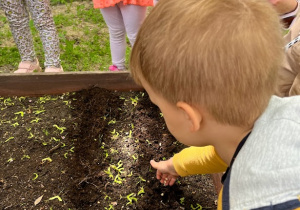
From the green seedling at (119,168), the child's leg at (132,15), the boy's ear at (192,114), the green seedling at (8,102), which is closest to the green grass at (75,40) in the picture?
the child's leg at (132,15)

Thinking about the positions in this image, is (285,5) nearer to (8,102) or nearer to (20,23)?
(8,102)

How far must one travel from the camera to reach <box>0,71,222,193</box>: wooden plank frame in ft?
7.84

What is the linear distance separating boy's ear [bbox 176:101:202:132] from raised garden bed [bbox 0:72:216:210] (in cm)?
93

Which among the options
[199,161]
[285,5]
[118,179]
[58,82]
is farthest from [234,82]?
[58,82]

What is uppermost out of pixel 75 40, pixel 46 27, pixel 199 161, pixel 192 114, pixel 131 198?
pixel 192 114

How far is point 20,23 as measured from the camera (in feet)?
9.06

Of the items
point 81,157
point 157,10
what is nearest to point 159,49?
point 157,10

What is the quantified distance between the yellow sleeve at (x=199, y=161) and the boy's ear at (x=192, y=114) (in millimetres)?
396

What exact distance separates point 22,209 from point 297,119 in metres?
1.46

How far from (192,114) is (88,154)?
1.19m

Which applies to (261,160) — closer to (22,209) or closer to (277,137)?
(277,137)

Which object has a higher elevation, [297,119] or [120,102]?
Result: [297,119]

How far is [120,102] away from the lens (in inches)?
94.4

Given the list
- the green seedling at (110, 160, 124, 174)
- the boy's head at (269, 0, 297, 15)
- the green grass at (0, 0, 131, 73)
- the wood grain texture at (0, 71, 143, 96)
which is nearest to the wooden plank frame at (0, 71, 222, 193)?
the wood grain texture at (0, 71, 143, 96)
